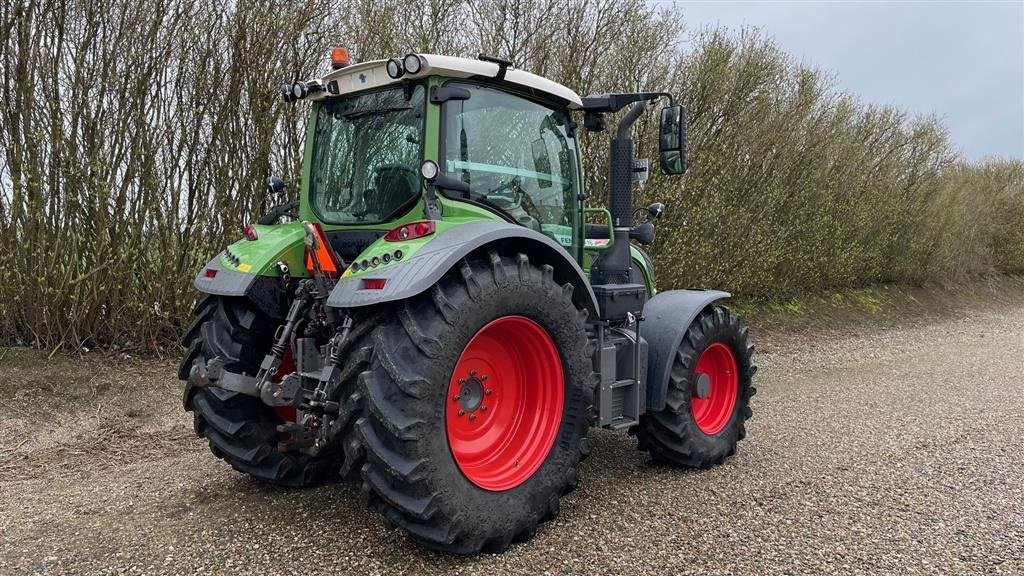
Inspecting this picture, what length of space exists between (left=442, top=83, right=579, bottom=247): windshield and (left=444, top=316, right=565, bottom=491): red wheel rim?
2.17 feet

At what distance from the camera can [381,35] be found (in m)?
7.10

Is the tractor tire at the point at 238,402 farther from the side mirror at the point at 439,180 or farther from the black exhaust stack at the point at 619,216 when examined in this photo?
the black exhaust stack at the point at 619,216

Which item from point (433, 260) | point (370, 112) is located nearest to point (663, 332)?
point (433, 260)

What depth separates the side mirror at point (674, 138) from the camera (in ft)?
12.5

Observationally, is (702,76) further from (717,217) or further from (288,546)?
(288,546)

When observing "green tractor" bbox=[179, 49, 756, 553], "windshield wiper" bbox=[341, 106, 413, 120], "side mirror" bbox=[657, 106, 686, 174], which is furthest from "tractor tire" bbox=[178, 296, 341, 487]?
"side mirror" bbox=[657, 106, 686, 174]

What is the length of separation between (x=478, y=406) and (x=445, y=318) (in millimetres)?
586

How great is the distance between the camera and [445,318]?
2764mm

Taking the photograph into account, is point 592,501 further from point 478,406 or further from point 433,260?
point 433,260

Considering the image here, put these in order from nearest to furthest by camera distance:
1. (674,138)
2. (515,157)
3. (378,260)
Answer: (378,260), (515,157), (674,138)

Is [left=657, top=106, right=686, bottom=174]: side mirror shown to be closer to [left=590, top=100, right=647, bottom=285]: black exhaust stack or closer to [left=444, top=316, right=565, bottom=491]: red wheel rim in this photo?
[left=590, top=100, right=647, bottom=285]: black exhaust stack

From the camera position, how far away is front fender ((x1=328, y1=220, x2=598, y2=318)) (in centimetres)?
269

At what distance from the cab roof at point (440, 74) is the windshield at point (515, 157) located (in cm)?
7

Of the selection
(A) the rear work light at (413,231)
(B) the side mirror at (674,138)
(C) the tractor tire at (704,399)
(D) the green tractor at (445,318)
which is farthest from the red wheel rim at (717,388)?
(A) the rear work light at (413,231)
